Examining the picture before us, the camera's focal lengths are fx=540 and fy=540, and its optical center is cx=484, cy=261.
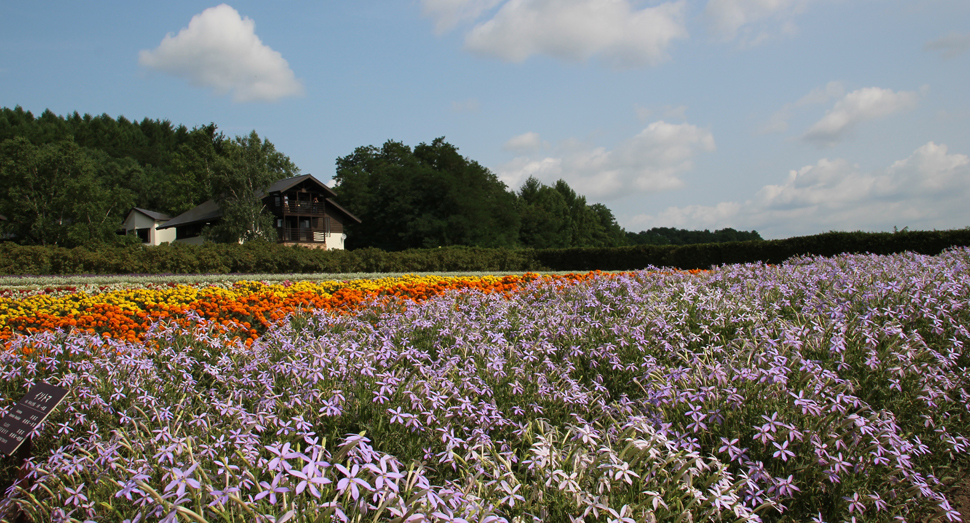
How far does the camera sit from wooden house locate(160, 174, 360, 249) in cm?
4109

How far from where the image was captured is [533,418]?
2881 mm

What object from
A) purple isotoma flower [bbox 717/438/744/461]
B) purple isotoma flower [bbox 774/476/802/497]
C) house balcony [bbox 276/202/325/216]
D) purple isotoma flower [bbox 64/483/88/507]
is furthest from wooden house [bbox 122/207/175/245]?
purple isotoma flower [bbox 774/476/802/497]

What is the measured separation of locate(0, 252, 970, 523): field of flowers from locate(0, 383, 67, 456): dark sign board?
17 centimetres

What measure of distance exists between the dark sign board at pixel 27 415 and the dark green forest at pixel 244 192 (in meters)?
23.5

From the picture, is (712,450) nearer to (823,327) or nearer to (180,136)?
(823,327)

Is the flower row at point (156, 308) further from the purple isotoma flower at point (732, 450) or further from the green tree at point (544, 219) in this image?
the green tree at point (544, 219)

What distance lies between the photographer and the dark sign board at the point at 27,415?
238cm

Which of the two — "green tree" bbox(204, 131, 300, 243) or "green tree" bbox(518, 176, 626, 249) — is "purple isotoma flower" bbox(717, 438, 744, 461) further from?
"green tree" bbox(518, 176, 626, 249)

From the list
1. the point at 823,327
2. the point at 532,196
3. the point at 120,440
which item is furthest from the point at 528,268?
the point at 532,196

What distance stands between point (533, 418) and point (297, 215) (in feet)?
138

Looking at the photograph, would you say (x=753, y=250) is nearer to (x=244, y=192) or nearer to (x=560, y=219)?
(x=244, y=192)

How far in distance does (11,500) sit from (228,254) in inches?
726

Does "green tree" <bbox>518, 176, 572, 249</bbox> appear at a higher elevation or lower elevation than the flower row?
higher

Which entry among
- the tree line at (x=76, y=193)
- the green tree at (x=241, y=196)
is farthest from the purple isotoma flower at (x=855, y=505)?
the tree line at (x=76, y=193)
